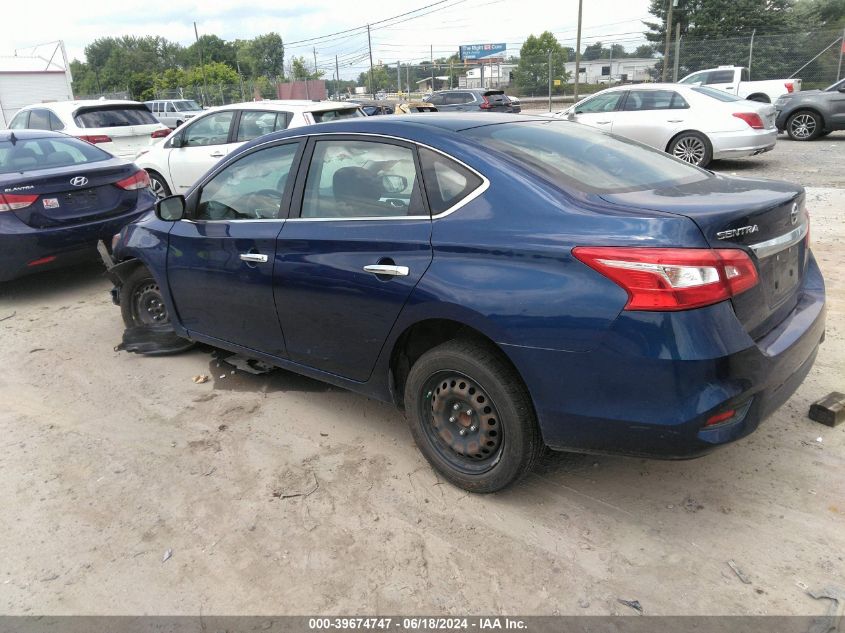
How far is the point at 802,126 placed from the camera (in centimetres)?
1496

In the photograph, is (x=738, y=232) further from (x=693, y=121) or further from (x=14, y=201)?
(x=693, y=121)

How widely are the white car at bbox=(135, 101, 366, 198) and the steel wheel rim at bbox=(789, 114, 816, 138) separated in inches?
442

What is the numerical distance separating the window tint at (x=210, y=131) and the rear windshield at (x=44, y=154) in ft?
8.02

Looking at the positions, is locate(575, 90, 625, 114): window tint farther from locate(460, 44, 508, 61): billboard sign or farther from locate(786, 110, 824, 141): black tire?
locate(460, 44, 508, 61): billboard sign

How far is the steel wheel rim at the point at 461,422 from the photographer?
111 inches

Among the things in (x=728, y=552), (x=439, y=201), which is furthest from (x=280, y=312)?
(x=728, y=552)

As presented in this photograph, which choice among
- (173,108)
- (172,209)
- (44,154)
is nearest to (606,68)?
(173,108)

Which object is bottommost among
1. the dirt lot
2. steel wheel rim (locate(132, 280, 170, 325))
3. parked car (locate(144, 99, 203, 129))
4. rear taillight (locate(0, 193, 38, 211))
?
the dirt lot

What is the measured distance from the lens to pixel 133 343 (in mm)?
4996

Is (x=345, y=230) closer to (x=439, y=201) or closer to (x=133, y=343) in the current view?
(x=439, y=201)

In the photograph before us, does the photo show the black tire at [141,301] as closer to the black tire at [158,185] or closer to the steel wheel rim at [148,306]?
the steel wheel rim at [148,306]

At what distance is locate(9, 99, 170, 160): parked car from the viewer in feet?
36.3

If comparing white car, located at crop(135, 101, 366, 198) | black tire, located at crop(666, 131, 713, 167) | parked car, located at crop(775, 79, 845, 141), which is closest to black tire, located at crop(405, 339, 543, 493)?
white car, located at crop(135, 101, 366, 198)

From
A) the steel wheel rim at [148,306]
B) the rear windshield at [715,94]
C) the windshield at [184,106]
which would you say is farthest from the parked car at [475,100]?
the steel wheel rim at [148,306]
